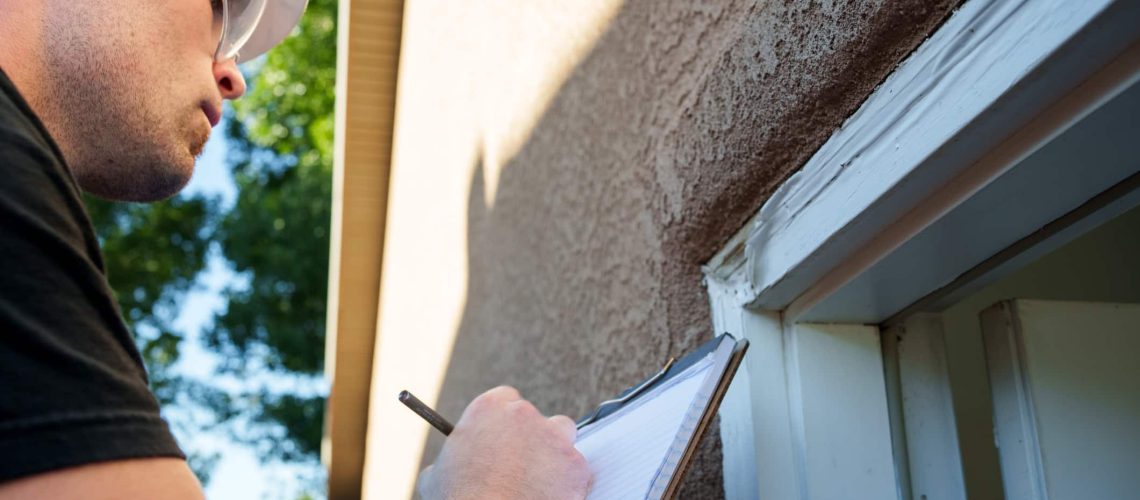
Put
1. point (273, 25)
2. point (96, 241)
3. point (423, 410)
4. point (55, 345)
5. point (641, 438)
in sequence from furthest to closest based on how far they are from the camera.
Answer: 1. point (273, 25)
2. point (423, 410)
3. point (641, 438)
4. point (96, 241)
5. point (55, 345)

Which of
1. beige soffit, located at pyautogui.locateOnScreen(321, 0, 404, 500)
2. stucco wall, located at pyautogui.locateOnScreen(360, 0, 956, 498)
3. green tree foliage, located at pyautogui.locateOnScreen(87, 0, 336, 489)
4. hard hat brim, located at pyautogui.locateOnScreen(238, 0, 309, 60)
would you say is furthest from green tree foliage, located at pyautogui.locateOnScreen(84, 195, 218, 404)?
hard hat brim, located at pyautogui.locateOnScreen(238, 0, 309, 60)

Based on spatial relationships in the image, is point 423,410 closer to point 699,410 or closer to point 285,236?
point 699,410

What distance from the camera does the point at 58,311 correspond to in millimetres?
928

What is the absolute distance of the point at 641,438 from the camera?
4.35ft

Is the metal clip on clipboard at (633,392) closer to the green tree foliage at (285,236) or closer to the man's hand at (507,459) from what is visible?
the man's hand at (507,459)

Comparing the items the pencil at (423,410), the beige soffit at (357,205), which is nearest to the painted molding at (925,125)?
the pencil at (423,410)

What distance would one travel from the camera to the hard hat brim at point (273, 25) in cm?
211

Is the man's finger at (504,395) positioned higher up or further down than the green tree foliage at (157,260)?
further down

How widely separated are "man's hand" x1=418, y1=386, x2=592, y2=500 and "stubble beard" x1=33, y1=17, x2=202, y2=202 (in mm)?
575

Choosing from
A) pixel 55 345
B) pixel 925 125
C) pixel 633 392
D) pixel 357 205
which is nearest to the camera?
pixel 55 345

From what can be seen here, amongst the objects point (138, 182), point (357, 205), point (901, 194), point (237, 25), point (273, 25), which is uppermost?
point (357, 205)

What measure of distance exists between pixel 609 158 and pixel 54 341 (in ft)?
4.68

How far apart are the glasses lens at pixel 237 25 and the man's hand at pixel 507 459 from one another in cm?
78

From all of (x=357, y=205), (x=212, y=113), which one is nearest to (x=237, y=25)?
(x=212, y=113)
